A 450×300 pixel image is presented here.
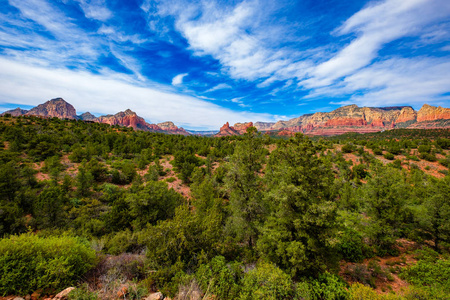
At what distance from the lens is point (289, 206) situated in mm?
8273

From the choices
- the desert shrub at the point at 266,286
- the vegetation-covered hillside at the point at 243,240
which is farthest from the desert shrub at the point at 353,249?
the desert shrub at the point at 266,286

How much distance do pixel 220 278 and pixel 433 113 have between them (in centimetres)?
23803

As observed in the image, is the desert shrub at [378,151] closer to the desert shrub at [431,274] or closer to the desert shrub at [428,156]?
the desert shrub at [428,156]

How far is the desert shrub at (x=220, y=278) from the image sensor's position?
259 inches

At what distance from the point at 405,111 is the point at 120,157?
969ft

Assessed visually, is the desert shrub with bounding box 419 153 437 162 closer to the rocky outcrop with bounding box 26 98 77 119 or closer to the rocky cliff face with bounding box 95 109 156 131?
the rocky cliff face with bounding box 95 109 156 131

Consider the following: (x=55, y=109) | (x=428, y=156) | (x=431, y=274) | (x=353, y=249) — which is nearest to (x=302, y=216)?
(x=431, y=274)

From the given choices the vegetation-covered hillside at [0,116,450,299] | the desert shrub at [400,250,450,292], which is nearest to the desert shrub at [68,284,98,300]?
the vegetation-covered hillside at [0,116,450,299]

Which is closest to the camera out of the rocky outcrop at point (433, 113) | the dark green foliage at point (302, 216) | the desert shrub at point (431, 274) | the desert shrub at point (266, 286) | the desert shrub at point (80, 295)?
the desert shrub at point (80, 295)

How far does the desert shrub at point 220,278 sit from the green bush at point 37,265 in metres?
4.93

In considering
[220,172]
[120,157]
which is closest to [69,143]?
[120,157]

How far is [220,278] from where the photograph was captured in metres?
6.93

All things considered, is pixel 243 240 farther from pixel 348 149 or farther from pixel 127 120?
pixel 127 120

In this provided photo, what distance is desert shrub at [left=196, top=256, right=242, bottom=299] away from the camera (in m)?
6.59
